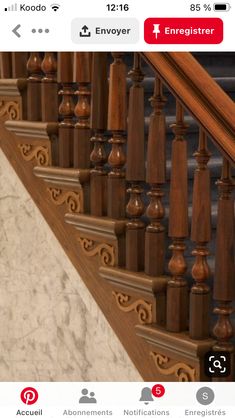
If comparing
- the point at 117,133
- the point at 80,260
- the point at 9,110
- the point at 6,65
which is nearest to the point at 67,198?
the point at 80,260

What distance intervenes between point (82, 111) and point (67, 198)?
0.29 metres

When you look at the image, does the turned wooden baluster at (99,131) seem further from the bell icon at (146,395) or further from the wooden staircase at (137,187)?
the bell icon at (146,395)

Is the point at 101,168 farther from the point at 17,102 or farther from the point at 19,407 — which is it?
the point at 19,407

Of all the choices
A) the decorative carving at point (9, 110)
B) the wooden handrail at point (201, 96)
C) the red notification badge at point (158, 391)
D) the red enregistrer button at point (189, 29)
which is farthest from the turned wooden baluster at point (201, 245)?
→ the decorative carving at point (9, 110)

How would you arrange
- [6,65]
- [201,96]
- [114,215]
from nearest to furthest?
1. [201,96]
2. [114,215]
3. [6,65]

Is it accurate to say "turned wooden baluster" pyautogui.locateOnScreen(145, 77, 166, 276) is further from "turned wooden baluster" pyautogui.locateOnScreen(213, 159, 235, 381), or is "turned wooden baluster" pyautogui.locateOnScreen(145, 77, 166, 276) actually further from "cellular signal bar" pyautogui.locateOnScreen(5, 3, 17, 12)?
"cellular signal bar" pyautogui.locateOnScreen(5, 3, 17, 12)

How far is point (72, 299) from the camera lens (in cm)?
303

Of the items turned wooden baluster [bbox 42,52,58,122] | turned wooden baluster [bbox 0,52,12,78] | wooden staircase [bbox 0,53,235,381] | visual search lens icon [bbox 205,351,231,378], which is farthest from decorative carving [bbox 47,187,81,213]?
visual search lens icon [bbox 205,351,231,378]

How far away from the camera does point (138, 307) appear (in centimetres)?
272

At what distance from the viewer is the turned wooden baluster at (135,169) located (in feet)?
8.76

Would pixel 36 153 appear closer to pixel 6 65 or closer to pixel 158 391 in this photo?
pixel 6 65

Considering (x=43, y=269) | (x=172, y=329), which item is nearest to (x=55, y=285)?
(x=43, y=269)

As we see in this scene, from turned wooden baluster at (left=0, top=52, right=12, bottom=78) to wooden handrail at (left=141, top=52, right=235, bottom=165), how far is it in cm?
82

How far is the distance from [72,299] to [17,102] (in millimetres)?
690
